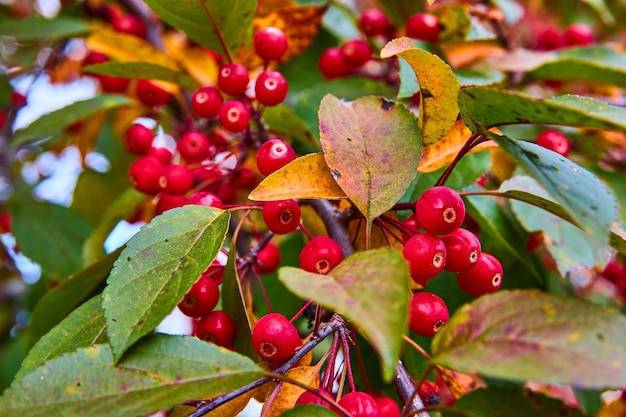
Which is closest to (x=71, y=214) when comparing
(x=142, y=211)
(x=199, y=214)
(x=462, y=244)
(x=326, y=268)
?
(x=142, y=211)

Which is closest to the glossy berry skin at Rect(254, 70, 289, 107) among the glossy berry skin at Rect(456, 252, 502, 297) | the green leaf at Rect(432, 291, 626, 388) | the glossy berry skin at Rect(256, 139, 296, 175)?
the glossy berry skin at Rect(256, 139, 296, 175)

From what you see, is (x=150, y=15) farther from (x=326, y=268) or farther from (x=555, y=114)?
(x=555, y=114)

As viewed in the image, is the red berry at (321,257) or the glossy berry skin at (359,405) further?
the red berry at (321,257)

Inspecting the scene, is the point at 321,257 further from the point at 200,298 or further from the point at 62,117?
the point at 62,117

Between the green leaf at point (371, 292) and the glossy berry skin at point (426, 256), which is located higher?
the green leaf at point (371, 292)

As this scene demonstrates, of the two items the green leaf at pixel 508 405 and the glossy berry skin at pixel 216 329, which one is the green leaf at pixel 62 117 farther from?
the green leaf at pixel 508 405

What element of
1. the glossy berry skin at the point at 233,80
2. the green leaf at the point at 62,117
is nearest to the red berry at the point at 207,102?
the glossy berry skin at the point at 233,80

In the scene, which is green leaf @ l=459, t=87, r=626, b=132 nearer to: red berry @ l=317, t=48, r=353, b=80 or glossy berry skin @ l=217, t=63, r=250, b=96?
glossy berry skin @ l=217, t=63, r=250, b=96

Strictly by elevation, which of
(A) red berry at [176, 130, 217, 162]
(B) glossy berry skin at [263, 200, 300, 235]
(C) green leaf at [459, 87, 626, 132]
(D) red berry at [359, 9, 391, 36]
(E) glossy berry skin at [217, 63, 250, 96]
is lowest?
(A) red berry at [176, 130, 217, 162]
